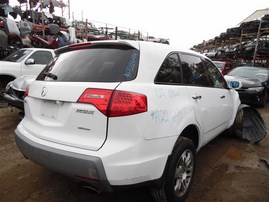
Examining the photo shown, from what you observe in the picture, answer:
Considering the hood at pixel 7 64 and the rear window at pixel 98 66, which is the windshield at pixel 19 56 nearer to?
the hood at pixel 7 64

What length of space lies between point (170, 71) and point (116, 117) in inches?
37.7

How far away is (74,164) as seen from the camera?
204cm

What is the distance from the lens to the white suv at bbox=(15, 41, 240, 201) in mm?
2023

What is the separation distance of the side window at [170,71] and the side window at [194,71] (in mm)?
134

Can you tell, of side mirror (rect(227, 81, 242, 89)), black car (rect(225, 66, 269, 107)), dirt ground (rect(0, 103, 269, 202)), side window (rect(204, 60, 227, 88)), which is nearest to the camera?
dirt ground (rect(0, 103, 269, 202))

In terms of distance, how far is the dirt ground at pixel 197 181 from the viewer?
2.80 meters

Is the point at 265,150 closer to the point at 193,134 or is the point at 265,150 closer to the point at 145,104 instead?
the point at 193,134

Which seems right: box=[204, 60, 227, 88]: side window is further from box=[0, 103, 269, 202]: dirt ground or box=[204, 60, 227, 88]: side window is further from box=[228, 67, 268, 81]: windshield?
box=[228, 67, 268, 81]: windshield

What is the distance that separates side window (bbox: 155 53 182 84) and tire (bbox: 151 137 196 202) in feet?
2.11

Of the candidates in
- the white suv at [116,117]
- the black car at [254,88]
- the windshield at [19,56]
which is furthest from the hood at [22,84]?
the black car at [254,88]

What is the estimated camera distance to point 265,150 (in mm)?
4469

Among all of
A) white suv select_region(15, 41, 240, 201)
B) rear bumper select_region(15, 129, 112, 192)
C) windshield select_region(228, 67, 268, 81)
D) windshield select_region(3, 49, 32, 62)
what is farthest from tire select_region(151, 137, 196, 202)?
windshield select_region(228, 67, 268, 81)

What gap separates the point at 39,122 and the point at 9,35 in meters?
8.54

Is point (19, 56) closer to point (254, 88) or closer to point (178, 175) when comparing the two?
point (178, 175)
